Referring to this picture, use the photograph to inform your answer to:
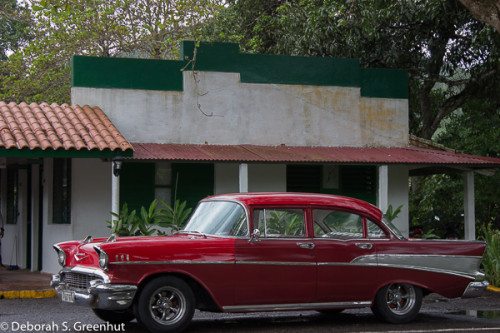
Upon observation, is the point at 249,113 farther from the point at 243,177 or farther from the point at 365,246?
the point at 365,246

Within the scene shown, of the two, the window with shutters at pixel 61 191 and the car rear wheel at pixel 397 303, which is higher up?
the window with shutters at pixel 61 191

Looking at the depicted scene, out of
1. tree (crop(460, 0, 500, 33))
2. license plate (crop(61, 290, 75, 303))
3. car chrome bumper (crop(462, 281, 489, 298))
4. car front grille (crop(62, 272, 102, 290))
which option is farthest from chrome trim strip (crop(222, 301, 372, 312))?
tree (crop(460, 0, 500, 33))

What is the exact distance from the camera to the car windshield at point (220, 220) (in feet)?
33.5

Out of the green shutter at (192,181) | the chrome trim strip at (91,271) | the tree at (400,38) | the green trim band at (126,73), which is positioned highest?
the tree at (400,38)

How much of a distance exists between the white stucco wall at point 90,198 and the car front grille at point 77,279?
7.03m

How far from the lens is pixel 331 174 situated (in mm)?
19078

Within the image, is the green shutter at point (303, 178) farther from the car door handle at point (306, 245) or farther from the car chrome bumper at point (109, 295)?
the car chrome bumper at point (109, 295)

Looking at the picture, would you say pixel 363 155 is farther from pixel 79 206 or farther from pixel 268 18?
pixel 268 18

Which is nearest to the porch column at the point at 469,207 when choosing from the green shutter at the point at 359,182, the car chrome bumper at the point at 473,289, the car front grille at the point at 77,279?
the green shutter at the point at 359,182

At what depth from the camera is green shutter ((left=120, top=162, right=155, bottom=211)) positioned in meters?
17.5

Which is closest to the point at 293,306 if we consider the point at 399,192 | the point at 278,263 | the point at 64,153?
the point at 278,263

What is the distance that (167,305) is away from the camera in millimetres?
9602

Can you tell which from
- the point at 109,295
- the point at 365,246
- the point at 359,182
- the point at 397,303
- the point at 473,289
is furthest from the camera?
the point at 359,182

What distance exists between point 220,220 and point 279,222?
71cm
